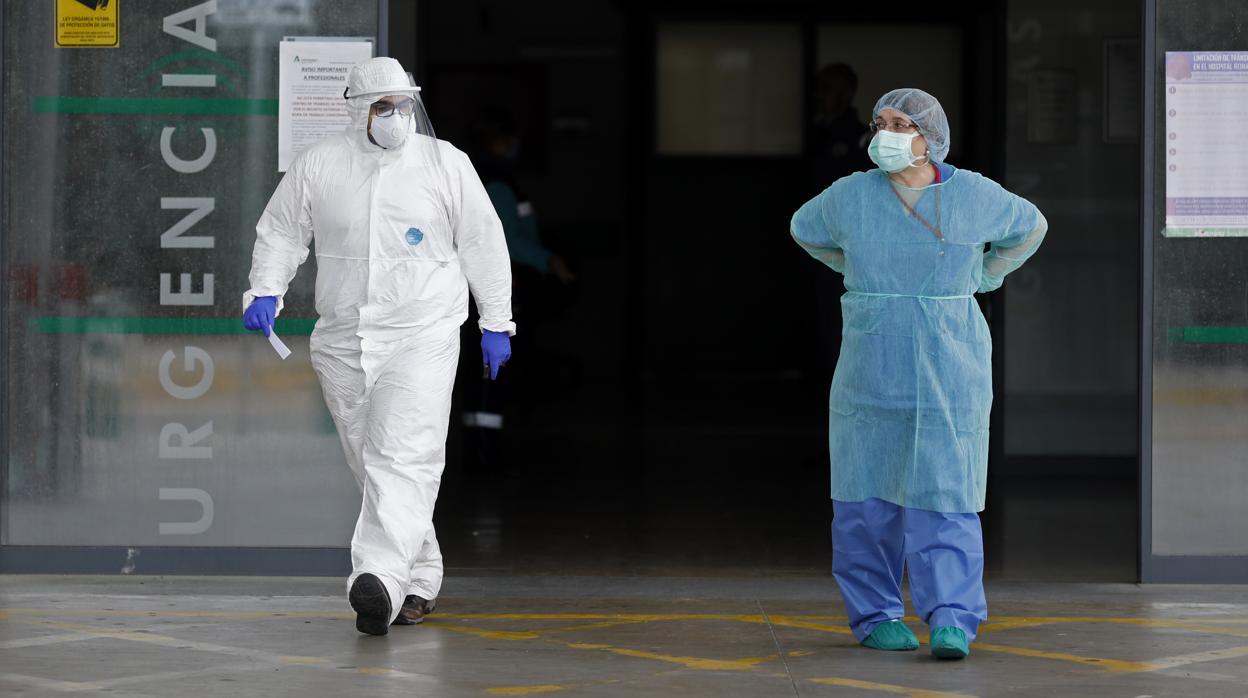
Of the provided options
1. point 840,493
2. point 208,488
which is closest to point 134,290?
point 208,488

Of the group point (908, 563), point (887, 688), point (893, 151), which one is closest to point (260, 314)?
point (893, 151)

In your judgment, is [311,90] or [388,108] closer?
[388,108]

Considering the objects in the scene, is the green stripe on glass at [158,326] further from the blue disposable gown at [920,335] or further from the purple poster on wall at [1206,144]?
the purple poster on wall at [1206,144]

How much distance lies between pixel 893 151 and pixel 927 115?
0.16 meters

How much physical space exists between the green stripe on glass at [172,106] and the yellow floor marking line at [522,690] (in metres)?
2.49

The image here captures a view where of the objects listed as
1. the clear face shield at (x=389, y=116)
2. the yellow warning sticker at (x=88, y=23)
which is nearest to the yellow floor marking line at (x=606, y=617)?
the clear face shield at (x=389, y=116)

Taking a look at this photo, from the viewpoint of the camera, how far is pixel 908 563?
17.3 ft

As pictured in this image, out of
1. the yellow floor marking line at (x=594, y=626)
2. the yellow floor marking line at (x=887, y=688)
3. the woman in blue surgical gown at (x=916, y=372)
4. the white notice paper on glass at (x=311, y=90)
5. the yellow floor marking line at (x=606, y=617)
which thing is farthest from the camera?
the white notice paper on glass at (x=311, y=90)

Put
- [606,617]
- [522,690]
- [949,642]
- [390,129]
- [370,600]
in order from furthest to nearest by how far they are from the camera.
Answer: [606,617]
[390,129]
[370,600]
[949,642]
[522,690]

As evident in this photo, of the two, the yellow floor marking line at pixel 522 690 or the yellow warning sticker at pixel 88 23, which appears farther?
the yellow warning sticker at pixel 88 23

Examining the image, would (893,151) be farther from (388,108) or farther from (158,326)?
(158,326)

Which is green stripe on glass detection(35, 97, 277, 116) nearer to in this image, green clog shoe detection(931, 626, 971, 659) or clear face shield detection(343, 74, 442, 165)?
clear face shield detection(343, 74, 442, 165)

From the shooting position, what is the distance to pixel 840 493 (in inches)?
212

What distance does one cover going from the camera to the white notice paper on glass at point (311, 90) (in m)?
6.36
